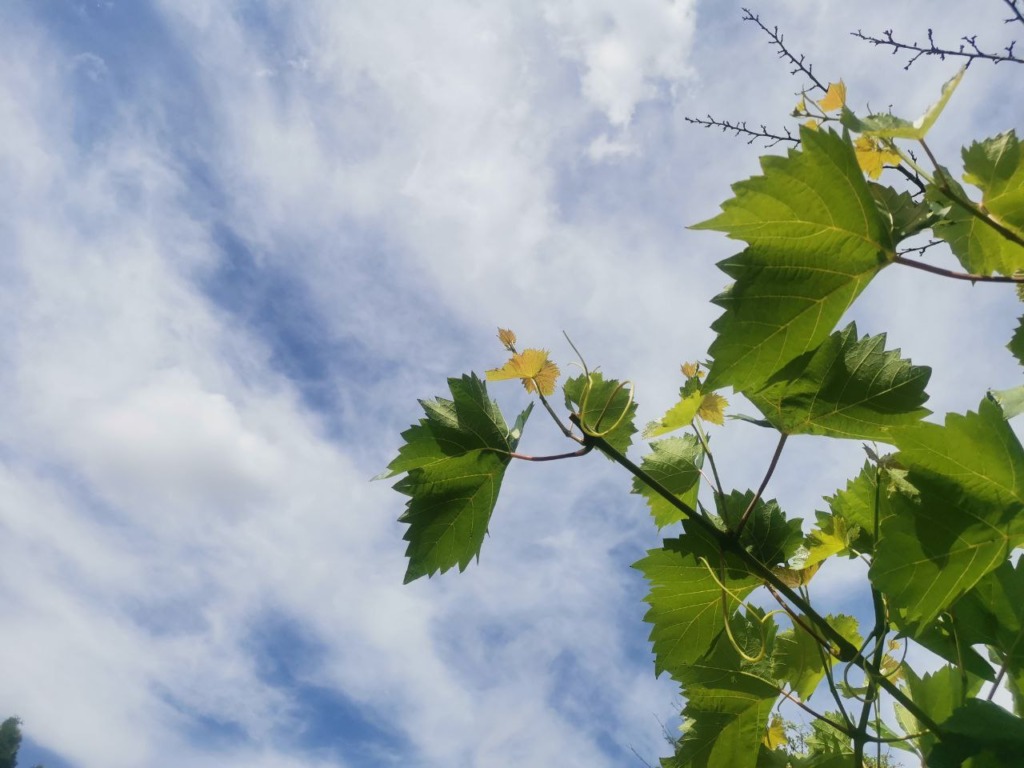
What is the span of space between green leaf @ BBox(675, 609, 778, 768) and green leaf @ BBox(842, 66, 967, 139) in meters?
1.00

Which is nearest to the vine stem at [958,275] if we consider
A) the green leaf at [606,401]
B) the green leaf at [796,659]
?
the green leaf at [606,401]

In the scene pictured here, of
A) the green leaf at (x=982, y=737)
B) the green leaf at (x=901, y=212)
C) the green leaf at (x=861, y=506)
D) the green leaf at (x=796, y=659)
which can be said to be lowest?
the green leaf at (x=982, y=737)

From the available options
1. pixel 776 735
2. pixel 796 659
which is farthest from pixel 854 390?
pixel 776 735

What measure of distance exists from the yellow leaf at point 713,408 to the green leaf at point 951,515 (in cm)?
44

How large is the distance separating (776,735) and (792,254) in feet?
5.14

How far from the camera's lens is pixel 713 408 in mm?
1457

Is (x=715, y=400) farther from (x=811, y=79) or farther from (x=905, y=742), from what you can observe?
(x=811, y=79)

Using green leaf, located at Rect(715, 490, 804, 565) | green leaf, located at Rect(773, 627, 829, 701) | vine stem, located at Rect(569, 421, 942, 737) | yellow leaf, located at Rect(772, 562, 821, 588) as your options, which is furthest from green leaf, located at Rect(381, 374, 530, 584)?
green leaf, located at Rect(773, 627, 829, 701)

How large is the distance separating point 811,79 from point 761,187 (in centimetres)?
184

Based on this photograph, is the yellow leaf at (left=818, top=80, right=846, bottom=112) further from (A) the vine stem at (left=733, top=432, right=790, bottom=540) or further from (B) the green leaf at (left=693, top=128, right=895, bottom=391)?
(A) the vine stem at (left=733, top=432, right=790, bottom=540)

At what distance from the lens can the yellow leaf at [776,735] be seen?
1894 millimetres

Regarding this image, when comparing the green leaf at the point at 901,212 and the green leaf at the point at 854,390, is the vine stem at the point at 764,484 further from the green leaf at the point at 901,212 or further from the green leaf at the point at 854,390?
the green leaf at the point at 901,212

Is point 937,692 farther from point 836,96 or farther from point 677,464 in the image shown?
point 836,96

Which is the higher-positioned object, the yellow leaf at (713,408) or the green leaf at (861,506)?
the yellow leaf at (713,408)
